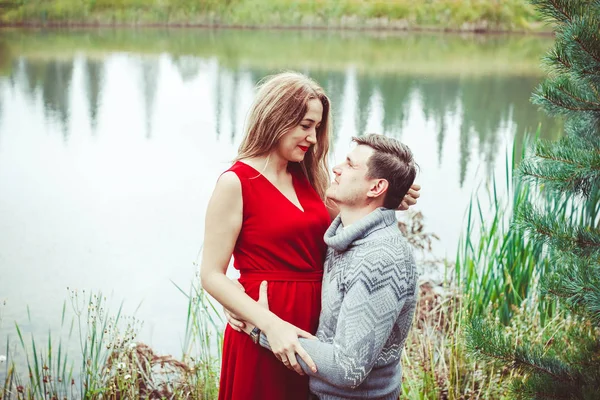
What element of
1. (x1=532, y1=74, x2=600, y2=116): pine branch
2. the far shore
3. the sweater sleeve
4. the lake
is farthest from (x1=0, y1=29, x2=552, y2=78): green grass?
the sweater sleeve

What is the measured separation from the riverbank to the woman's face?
18.4ft

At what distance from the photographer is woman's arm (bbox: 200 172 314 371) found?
137 cm

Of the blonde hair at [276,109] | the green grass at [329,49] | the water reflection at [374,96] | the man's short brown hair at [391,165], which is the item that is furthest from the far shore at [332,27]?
the man's short brown hair at [391,165]

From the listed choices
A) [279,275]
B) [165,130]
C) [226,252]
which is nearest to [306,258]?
[279,275]

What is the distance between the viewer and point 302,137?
4.90ft

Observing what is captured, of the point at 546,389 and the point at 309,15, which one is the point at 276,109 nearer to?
the point at 546,389

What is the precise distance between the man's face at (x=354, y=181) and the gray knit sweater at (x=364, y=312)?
0.18 ft

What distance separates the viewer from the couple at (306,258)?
4.16 ft

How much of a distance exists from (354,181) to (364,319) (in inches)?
11.8

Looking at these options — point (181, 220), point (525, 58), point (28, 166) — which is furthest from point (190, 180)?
point (525, 58)

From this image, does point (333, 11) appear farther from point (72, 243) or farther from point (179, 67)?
point (72, 243)

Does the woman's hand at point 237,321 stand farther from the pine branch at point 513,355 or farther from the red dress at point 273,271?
the pine branch at point 513,355

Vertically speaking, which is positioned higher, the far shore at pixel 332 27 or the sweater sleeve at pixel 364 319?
the far shore at pixel 332 27

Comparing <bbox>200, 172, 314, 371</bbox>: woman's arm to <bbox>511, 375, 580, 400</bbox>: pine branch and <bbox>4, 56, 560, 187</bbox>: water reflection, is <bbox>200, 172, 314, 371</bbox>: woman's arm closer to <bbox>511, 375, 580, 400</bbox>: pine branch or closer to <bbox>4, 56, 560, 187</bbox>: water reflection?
<bbox>511, 375, 580, 400</bbox>: pine branch
